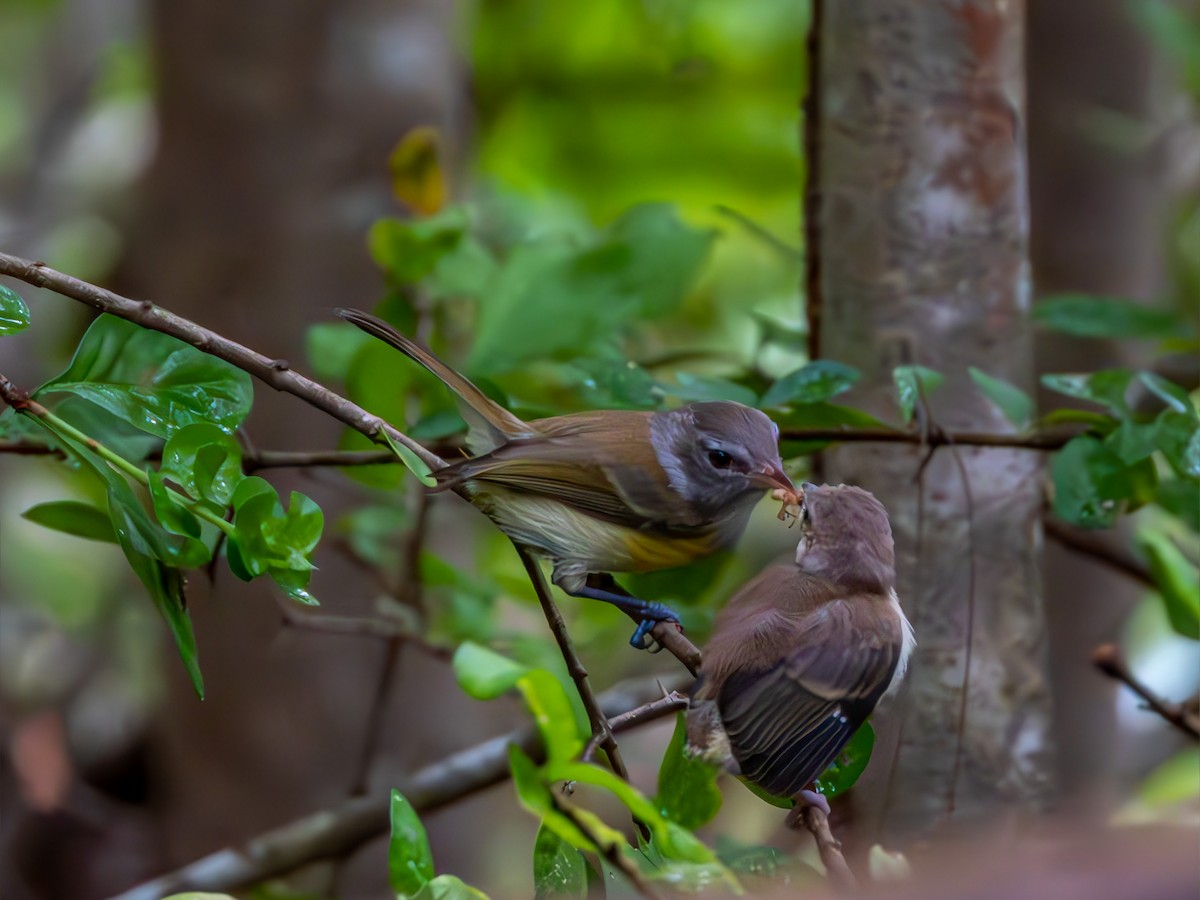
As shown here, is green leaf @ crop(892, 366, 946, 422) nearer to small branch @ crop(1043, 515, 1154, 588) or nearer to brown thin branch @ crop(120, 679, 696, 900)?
small branch @ crop(1043, 515, 1154, 588)

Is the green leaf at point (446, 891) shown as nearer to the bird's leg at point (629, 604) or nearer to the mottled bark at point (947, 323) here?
the bird's leg at point (629, 604)

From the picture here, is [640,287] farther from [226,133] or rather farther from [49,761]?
[49,761]

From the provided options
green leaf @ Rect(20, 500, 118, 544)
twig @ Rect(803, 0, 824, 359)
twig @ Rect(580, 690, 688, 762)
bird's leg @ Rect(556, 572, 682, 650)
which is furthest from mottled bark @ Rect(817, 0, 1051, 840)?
green leaf @ Rect(20, 500, 118, 544)

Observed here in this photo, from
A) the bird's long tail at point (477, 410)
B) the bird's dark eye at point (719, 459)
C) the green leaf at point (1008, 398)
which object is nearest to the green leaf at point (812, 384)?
the bird's dark eye at point (719, 459)

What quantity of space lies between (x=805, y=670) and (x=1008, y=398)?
1.05m

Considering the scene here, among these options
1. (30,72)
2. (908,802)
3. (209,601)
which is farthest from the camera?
(30,72)

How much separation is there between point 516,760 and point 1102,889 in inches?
21.6

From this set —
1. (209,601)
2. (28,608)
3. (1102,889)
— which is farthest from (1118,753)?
(28,608)

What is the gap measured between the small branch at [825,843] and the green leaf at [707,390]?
830 millimetres

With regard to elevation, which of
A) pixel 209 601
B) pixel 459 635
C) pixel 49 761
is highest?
pixel 459 635

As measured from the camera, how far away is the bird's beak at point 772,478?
1926mm

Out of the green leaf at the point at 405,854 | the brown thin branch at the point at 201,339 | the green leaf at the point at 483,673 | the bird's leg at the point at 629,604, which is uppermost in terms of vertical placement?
the brown thin branch at the point at 201,339

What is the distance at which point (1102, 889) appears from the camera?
2.01 ft

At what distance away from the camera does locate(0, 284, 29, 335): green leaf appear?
140 centimetres
